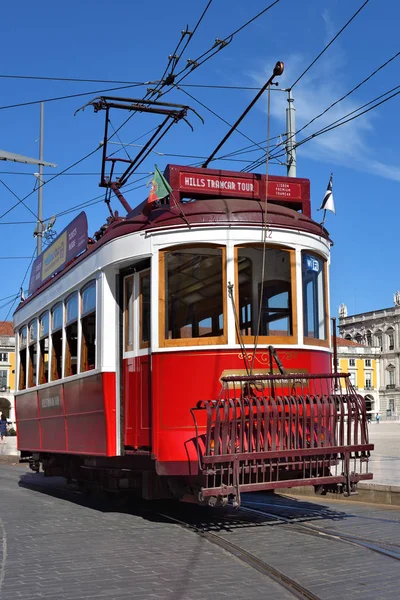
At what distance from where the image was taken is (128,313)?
9117mm

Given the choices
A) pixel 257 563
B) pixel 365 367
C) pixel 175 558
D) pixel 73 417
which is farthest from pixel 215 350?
pixel 365 367

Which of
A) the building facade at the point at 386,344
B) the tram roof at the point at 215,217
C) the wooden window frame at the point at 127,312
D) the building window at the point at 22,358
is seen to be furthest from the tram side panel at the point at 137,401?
the building facade at the point at 386,344

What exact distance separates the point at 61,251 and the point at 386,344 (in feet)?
400

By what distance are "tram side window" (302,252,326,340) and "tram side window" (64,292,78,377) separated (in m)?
3.25

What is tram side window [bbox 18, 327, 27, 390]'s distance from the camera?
45.9ft

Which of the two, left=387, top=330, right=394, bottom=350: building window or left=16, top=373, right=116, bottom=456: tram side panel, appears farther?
left=387, top=330, right=394, bottom=350: building window

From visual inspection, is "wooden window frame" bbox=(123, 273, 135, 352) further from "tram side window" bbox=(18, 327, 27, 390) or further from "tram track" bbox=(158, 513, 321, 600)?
"tram side window" bbox=(18, 327, 27, 390)

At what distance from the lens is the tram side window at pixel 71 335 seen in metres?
10.4

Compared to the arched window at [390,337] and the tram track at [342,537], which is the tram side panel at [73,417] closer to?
the tram track at [342,537]

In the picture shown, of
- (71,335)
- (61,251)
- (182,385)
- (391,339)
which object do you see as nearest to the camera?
(182,385)

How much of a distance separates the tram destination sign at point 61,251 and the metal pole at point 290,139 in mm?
4654

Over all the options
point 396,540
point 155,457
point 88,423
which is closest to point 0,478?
point 88,423

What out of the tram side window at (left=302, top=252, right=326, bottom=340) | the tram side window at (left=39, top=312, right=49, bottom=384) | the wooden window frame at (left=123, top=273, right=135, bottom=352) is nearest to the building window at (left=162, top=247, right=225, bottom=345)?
the wooden window frame at (left=123, top=273, right=135, bottom=352)

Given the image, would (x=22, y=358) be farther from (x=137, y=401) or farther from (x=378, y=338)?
(x=378, y=338)
